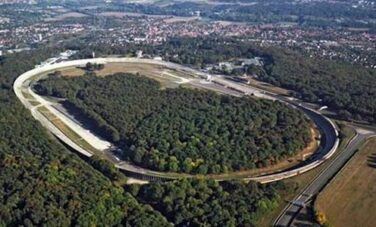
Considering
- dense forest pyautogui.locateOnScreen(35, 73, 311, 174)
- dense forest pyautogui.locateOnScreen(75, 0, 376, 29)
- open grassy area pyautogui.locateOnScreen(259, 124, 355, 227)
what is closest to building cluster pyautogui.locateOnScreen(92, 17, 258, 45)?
dense forest pyautogui.locateOnScreen(75, 0, 376, 29)

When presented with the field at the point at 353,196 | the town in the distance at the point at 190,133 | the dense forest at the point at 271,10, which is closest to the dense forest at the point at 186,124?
the town in the distance at the point at 190,133

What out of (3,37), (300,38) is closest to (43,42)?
(3,37)

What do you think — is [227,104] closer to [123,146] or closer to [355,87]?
[123,146]

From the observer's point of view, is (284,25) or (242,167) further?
(284,25)

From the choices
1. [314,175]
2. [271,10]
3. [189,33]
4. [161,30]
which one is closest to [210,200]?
[314,175]

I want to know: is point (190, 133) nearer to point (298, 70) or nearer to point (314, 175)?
point (314, 175)
